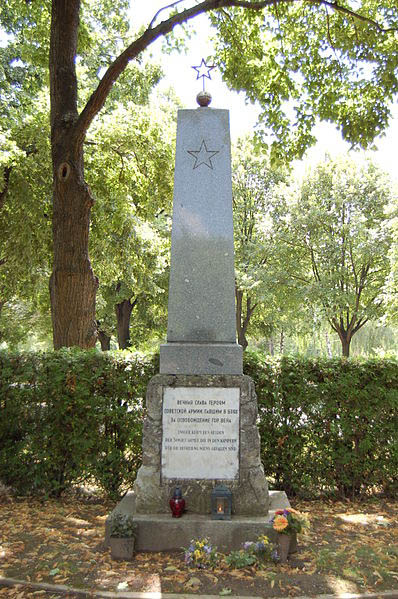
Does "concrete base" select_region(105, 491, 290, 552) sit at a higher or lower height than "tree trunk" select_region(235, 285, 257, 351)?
lower

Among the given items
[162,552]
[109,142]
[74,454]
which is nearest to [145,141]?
[109,142]

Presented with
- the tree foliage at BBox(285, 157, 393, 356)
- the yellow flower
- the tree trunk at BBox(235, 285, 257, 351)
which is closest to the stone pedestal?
the yellow flower

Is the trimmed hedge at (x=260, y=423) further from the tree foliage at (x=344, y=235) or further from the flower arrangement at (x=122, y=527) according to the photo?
the tree foliage at (x=344, y=235)

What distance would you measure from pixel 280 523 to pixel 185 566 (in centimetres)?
91

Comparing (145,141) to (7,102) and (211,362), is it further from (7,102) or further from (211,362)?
(211,362)

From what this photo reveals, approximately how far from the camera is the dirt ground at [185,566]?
389 centimetres

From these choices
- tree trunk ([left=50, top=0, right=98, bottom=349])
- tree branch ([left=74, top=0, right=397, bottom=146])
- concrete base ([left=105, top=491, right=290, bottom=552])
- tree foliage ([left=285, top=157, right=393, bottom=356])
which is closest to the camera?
concrete base ([left=105, top=491, right=290, bottom=552])

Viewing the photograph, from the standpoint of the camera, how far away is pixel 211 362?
4941 mm

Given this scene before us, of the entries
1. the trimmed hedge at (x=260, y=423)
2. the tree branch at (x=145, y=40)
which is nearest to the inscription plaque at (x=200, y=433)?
the trimmed hedge at (x=260, y=423)

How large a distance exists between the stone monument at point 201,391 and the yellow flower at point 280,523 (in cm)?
21

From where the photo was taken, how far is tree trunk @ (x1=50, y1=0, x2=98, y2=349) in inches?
312

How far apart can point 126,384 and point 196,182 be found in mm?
2590

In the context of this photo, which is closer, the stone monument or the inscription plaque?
the stone monument

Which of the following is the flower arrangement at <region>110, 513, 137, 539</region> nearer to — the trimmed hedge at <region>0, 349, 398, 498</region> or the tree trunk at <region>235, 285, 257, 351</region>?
the trimmed hedge at <region>0, 349, 398, 498</region>
